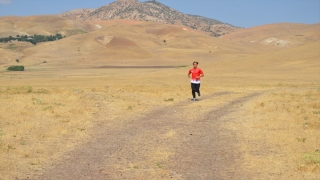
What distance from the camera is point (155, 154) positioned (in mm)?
11289

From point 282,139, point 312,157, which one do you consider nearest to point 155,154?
point 312,157

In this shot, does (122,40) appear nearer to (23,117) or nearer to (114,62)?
(114,62)

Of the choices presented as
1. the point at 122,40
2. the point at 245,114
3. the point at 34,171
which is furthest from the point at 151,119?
the point at 122,40

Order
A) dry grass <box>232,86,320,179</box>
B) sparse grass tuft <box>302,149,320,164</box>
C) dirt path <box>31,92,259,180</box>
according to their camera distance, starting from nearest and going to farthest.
A: dirt path <box>31,92,259,180</box>, dry grass <box>232,86,320,179</box>, sparse grass tuft <box>302,149,320,164</box>

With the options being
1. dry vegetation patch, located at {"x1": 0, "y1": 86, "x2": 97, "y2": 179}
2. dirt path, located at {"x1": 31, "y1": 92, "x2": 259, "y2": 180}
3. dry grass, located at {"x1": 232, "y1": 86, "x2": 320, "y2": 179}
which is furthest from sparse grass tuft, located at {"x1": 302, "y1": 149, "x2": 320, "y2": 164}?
dry vegetation patch, located at {"x1": 0, "y1": 86, "x2": 97, "y2": 179}

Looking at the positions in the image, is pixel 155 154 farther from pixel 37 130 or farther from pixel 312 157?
pixel 37 130

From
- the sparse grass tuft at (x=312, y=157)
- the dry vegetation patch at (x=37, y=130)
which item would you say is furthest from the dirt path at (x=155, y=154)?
the sparse grass tuft at (x=312, y=157)

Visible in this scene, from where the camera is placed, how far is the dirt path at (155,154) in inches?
377

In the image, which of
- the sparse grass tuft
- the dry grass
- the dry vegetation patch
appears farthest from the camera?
the dry vegetation patch

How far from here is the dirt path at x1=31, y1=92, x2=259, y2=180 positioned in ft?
31.4

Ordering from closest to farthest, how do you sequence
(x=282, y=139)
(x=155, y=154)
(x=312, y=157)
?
1. (x=312, y=157)
2. (x=155, y=154)
3. (x=282, y=139)

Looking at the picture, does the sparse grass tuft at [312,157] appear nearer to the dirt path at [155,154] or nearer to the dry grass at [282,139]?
the dry grass at [282,139]

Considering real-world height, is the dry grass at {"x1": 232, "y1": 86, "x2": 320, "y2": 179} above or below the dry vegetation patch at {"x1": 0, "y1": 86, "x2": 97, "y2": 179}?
below

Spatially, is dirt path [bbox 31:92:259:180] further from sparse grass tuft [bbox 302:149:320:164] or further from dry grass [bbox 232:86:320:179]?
sparse grass tuft [bbox 302:149:320:164]
